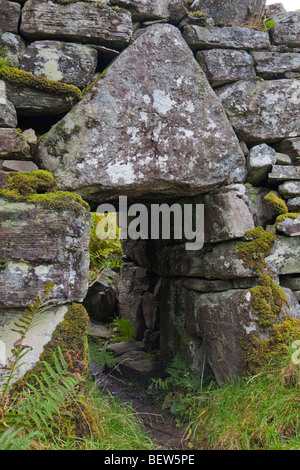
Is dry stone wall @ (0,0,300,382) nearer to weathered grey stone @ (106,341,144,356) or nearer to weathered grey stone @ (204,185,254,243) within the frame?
weathered grey stone @ (204,185,254,243)

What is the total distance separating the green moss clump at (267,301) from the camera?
10.4 feet

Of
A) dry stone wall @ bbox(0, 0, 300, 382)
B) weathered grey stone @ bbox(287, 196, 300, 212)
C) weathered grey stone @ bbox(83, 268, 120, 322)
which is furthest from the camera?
weathered grey stone @ bbox(83, 268, 120, 322)

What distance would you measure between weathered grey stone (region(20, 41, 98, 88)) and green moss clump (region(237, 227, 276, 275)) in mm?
1809

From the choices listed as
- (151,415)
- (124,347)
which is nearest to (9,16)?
(151,415)

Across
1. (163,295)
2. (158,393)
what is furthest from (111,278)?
(158,393)

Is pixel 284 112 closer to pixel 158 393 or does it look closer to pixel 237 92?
pixel 237 92

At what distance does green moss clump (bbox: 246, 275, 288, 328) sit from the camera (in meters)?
3.16

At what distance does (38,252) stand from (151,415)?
218 centimetres

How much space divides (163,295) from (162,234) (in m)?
0.82

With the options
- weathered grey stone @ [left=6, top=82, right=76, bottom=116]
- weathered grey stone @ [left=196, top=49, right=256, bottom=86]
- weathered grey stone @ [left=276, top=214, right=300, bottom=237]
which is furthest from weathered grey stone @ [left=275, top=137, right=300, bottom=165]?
weathered grey stone @ [left=6, top=82, right=76, bottom=116]

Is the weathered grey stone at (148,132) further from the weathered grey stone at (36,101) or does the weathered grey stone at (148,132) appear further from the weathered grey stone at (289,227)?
the weathered grey stone at (289,227)

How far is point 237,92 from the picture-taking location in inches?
145

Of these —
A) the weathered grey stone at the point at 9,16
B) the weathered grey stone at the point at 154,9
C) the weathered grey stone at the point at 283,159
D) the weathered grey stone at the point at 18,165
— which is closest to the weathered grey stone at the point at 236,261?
the weathered grey stone at the point at 283,159

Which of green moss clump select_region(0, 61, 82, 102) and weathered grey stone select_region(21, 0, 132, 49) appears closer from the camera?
green moss clump select_region(0, 61, 82, 102)
